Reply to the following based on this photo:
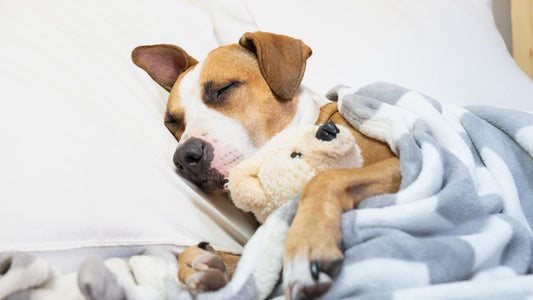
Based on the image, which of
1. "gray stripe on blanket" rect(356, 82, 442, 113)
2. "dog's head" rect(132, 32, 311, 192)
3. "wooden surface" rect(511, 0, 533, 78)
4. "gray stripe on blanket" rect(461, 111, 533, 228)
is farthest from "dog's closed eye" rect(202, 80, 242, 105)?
"wooden surface" rect(511, 0, 533, 78)

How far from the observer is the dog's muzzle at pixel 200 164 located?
1.09m

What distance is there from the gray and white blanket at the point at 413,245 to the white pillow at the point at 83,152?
A: 86 mm

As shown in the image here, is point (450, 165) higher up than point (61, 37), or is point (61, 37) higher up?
point (61, 37)

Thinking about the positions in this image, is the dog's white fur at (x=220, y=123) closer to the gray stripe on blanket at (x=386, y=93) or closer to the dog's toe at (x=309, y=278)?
the gray stripe on blanket at (x=386, y=93)

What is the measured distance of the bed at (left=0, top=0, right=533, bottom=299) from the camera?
860 mm

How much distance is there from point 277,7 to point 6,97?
122 centimetres

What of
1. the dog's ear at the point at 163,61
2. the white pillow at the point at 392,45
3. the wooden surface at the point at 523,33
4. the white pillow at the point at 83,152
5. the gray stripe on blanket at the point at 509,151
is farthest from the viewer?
the wooden surface at the point at 523,33

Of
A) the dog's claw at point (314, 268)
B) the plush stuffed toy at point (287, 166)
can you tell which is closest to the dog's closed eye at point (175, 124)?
the plush stuffed toy at point (287, 166)

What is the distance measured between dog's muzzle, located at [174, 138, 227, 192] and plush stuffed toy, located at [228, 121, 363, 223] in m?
0.16

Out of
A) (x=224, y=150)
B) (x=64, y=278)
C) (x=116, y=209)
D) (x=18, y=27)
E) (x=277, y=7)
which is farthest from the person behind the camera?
(x=277, y=7)

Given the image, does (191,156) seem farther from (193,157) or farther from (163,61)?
(163,61)

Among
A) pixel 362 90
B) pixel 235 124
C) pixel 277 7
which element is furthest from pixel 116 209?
pixel 277 7

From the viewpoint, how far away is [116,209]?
925 millimetres

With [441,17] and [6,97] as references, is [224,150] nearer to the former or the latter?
[6,97]
